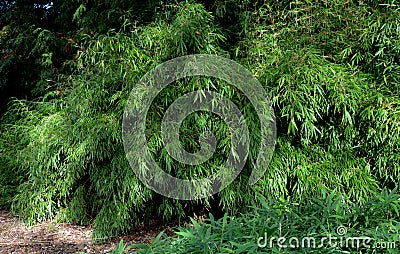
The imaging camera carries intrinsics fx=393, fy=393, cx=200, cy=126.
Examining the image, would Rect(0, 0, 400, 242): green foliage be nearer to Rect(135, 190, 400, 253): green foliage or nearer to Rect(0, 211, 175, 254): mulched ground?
Rect(0, 211, 175, 254): mulched ground

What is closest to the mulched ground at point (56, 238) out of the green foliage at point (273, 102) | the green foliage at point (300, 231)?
the green foliage at point (273, 102)

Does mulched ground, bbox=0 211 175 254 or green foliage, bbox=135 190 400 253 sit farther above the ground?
green foliage, bbox=135 190 400 253

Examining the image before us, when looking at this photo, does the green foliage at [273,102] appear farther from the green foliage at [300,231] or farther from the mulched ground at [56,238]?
the green foliage at [300,231]

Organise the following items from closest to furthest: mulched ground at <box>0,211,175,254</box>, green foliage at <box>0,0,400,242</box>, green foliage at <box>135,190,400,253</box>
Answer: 1. green foliage at <box>135,190,400,253</box>
2. green foliage at <box>0,0,400,242</box>
3. mulched ground at <box>0,211,175,254</box>

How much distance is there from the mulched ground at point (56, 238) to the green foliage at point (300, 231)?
1.42 meters

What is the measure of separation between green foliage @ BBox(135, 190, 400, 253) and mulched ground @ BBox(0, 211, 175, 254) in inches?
55.8

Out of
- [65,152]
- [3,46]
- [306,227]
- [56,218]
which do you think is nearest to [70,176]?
[65,152]

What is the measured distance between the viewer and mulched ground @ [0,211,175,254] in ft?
8.69

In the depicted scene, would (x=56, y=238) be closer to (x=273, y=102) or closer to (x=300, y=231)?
(x=273, y=102)

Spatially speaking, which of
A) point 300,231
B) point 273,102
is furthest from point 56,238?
point 300,231

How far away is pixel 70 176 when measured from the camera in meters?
2.95

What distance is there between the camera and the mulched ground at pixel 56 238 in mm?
2648

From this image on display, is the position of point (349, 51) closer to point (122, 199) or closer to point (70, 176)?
point (122, 199)

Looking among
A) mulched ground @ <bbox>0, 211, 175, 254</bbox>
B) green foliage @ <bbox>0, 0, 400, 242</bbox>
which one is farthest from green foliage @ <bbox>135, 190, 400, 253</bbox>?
mulched ground @ <bbox>0, 211, 175, 254</bbox>
